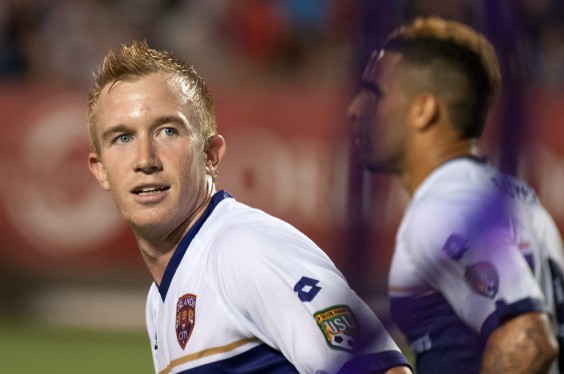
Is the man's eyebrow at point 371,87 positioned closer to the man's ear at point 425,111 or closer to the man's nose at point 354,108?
the man's nose at point 354,108

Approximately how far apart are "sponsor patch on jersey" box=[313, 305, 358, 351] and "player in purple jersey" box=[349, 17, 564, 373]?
122 mm

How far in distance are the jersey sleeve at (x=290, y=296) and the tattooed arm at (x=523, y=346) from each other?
0.73 feet

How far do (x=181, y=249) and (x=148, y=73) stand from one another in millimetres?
500

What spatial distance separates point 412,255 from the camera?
3.07 m

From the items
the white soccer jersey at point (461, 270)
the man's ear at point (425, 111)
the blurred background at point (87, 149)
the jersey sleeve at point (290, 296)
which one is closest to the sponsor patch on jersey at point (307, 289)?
the jersey sleeve at point (290, 296)

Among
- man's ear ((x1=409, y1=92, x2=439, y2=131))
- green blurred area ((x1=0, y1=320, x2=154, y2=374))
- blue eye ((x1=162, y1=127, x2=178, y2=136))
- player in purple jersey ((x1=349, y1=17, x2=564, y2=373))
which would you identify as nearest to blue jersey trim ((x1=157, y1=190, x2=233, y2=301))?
blue eye ((x1=162, y1=127, x2=178, y2=136))

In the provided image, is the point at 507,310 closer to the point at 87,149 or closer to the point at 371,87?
the point at 371,87

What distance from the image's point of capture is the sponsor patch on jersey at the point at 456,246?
2496 millimetres

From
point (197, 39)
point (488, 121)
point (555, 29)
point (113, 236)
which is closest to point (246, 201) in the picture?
point (113, 236)

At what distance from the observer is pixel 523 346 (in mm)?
2748

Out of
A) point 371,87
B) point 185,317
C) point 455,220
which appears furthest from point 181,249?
point 371,87

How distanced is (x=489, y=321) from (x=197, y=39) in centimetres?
888

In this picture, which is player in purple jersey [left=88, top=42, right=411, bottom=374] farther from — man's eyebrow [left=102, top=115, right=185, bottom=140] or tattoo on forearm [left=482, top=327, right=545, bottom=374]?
tattoo on forearm [left=482, top=327, right=545, bottom=374]

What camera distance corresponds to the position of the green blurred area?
8406mm
